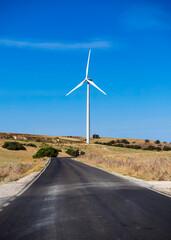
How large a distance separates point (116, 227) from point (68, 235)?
1.23 m

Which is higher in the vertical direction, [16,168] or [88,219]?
[88,219]

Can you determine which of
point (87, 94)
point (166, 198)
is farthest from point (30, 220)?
point (87, 94)

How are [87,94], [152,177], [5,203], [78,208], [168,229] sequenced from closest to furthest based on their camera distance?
[168,229]
[78,208]
[5,203]
[152,177]
[87,94]

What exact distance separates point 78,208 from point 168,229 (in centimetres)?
346

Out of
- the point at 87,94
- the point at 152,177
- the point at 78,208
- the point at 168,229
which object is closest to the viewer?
the point at 168,229

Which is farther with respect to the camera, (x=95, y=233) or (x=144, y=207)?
(x=144, y=207)

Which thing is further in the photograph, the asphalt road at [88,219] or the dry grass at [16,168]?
the dry grass at [16,168]

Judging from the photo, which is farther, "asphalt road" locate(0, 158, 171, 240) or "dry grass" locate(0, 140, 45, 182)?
"dry grass" locate(0, 140, 45, 182)

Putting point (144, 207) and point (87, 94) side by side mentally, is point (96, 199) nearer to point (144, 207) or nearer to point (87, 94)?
point (144, 207)

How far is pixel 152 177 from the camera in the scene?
21203mm

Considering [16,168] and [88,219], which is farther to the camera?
[16,168]

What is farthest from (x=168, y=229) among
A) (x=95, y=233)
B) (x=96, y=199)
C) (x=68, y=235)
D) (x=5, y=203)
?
(x=5, y=203)

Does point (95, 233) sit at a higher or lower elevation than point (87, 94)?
lower

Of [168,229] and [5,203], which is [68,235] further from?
[5,203]
